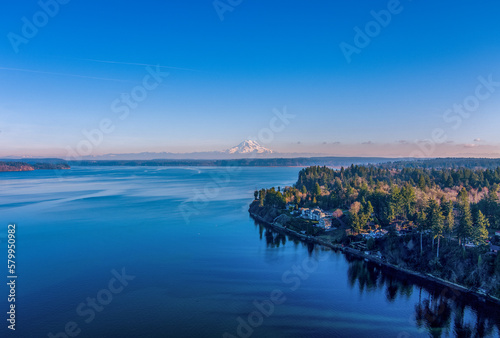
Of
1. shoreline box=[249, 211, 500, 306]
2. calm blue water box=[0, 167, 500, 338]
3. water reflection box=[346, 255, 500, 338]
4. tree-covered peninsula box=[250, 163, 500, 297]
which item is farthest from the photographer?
tree-covered peninsula box=[250, 163, 500, 297]

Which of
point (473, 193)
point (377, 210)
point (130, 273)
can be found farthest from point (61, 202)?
point (473, 193)

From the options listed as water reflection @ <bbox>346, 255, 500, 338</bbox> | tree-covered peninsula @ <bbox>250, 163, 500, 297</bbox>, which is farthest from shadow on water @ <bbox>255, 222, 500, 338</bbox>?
tree-covered peninsula @ <bbox>250, 163, 500, 297</bbox>

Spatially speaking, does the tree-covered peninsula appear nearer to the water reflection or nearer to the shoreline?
the shoreline

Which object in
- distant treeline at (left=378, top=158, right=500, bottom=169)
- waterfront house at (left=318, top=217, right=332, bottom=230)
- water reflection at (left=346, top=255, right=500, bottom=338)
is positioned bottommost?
water reflection at (left=346, top=255, right=500, bottom=338)

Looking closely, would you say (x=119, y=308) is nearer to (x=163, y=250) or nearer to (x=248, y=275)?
(x=248, y=275)

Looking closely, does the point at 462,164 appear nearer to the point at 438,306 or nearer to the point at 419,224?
the point at 419,224

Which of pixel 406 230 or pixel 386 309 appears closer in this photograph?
pixel 386 309

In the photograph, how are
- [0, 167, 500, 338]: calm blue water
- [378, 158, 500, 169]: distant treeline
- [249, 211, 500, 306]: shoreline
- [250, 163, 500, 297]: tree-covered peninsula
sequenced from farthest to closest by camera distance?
[378, 158, 500, 169]: distant treeline → [250, 163, 500, 297]: tree-covered peninsula → [249, 211, 500, 306]: shoreline → [0, 167, 500, 338]: calm blue water

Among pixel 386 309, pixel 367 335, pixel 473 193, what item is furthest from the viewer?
pixel 473 193

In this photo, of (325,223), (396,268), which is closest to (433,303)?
(396,268)
